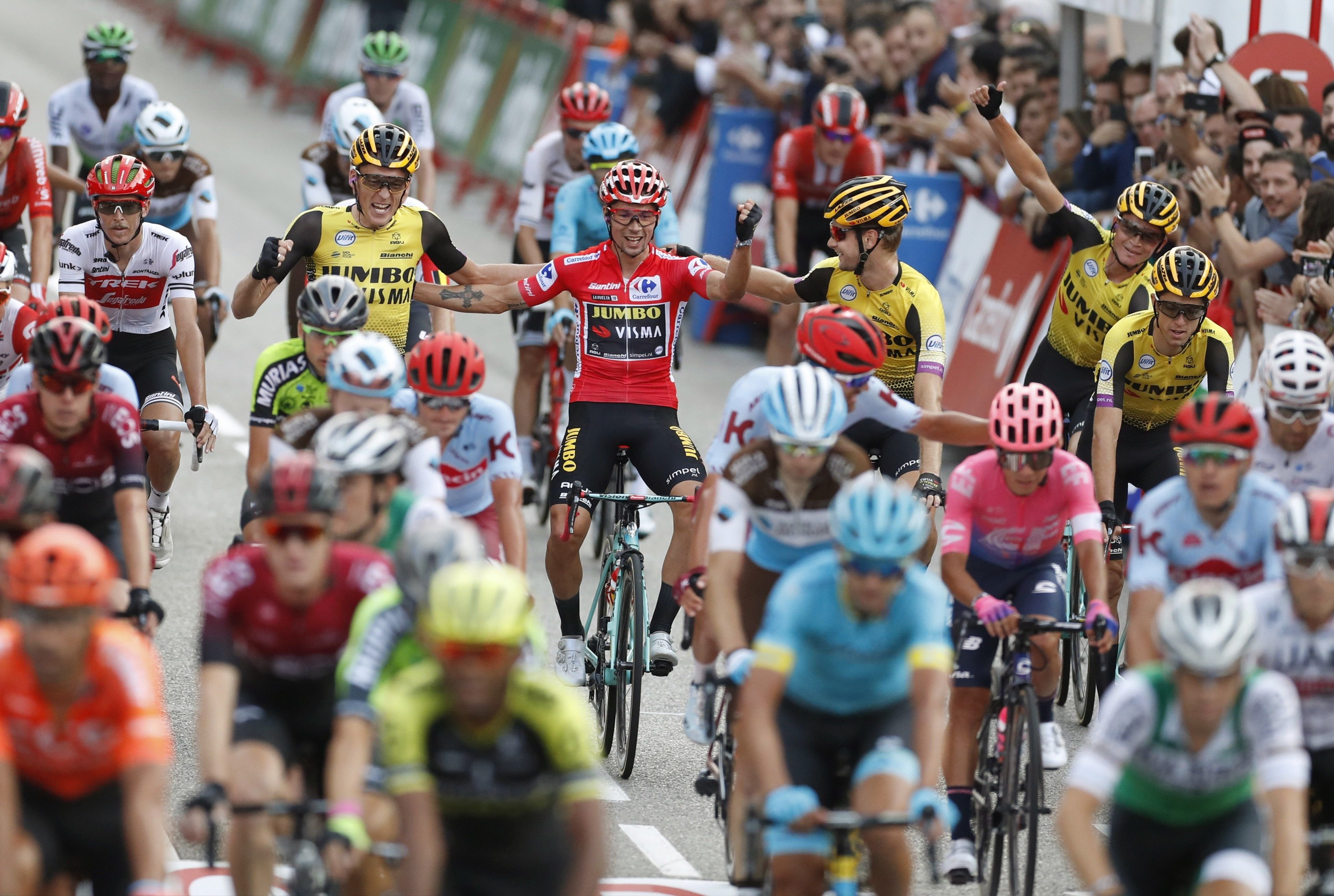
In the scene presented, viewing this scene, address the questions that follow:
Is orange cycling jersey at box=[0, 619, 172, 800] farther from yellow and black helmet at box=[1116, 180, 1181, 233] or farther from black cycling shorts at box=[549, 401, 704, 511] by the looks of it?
yellow and black helmet at box=[1116, 180, 1181, 233]

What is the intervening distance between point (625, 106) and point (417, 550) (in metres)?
16.0

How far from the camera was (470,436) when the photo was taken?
8.49 meters

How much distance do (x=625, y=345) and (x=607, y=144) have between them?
259 centimetres

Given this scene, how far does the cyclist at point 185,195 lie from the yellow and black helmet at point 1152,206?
5570 mm

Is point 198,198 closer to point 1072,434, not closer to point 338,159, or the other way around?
point 338,159

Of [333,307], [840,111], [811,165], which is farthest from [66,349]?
[811,165]

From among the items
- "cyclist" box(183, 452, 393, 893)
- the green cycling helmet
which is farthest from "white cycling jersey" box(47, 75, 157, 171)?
"cyclist" box(183, 452, 393, 893)

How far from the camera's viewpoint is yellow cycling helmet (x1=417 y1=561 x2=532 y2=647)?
5.21 metres

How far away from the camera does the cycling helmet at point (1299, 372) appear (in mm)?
7988

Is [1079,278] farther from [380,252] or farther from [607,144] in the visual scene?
[380,252]

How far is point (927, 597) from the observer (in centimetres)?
636

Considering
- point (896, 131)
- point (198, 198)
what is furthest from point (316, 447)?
point (896, 131)

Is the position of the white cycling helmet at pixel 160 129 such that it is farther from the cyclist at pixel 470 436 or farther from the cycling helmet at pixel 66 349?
the cycling helmet at pixel 66 349

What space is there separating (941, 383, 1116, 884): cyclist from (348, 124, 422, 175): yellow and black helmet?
3.72 m
